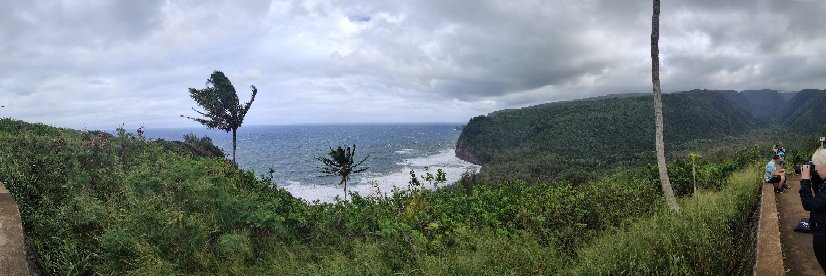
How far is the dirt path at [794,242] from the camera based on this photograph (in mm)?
4645

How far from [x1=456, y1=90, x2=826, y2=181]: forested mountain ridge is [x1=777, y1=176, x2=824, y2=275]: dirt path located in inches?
2763

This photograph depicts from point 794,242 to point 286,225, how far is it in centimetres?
823

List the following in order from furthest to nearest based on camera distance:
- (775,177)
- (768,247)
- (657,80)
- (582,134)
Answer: (582,134), (657,80), (775,177), (768,247)

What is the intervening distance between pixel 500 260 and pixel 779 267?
121 inches

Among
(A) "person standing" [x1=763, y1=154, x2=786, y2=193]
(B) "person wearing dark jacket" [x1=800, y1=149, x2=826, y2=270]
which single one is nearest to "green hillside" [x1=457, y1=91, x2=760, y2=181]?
(A) "person standing" [x1=763, y1=154, x2=786, y2=193]

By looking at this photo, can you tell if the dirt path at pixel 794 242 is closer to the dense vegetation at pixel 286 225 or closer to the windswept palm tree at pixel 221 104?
the dense vegetation at pixel 286 225

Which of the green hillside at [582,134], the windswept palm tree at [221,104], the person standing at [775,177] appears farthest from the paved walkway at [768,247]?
the green hillside at [582,134]

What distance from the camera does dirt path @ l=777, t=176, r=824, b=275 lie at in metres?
4.64

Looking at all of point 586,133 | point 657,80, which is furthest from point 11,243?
point 586,133

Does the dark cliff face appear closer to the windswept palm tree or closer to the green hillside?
the green hillside

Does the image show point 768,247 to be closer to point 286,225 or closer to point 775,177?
point 775,177

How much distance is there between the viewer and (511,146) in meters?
128

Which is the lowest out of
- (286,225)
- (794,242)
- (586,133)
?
(586,133)

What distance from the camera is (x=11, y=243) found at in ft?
17.0
